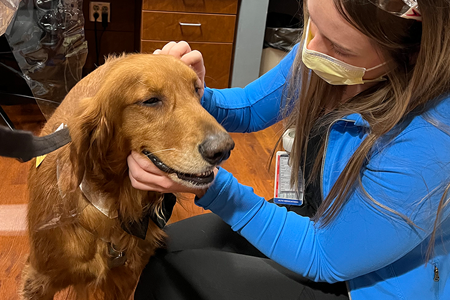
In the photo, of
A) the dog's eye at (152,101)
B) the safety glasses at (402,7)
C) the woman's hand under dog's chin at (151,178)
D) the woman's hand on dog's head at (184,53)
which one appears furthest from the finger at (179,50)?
the safety glasses at (402,7)

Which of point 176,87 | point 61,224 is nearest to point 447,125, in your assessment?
point 176,87

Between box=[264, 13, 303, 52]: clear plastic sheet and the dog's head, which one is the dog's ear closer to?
the dog's head

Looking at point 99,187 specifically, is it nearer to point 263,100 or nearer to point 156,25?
point 263,100

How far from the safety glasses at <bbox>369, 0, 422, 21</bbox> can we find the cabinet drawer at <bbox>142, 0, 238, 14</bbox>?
2381mm

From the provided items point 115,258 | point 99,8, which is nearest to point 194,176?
point 115,258

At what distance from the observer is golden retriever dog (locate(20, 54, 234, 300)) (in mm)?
975

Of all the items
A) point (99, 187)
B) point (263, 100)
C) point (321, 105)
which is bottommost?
point (99, 187)

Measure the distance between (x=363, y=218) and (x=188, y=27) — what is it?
8.19 feet

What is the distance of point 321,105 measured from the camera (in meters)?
1.24

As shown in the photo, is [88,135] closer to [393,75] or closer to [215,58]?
[393,75]

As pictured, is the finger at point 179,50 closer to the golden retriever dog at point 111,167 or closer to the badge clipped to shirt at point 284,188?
the golden retriever dog at point 111,167

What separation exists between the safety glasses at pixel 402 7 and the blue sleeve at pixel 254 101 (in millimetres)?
583

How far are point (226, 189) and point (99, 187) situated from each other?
1.27 ft

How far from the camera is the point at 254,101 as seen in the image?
4.93 feet
